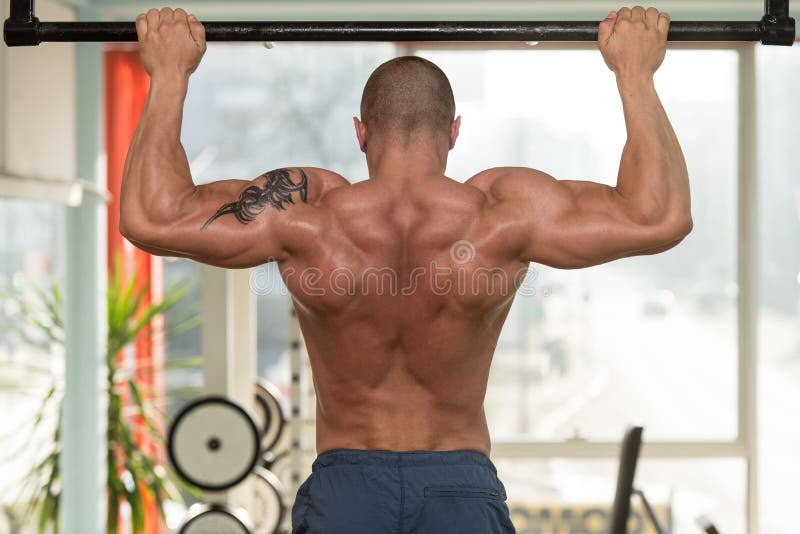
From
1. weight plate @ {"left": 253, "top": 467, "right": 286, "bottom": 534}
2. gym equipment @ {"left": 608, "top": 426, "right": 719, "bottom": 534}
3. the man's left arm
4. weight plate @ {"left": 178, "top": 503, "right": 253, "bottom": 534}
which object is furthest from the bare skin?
weight plate @ {"left": 253, "top": 467, "right": 286, "bottom": 534}

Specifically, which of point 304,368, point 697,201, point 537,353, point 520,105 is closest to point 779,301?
point 697,201

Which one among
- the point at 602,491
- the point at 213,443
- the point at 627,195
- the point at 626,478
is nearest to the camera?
the point at 627,195

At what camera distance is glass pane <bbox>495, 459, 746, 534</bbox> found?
4383mm

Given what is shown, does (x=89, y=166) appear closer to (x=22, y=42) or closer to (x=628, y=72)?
(x=22, y=42)

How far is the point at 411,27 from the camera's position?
5.10 ft

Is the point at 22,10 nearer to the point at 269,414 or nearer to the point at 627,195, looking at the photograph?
the point at 627,195

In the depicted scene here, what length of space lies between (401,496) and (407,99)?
0.70m

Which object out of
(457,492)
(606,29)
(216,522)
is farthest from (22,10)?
(216,522)

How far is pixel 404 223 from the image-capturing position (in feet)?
5.17

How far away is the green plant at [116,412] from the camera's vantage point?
Answer: 4.10m

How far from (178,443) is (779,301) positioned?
9.80 feet

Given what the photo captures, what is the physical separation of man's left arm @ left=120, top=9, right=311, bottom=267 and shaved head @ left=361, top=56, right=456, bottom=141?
20 cm

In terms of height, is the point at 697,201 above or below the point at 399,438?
above

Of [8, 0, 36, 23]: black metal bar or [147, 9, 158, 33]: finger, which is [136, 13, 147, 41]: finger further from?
[8, 0, 36, 23]: black metal bar
